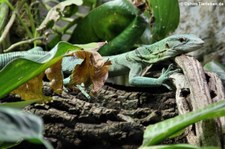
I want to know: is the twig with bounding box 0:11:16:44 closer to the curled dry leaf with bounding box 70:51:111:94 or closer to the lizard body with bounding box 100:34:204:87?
the lizard body with bounding box 100:34:204:87

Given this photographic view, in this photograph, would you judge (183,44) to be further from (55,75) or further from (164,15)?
(55,75)

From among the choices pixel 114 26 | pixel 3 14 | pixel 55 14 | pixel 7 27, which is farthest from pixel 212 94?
pixel 3 14

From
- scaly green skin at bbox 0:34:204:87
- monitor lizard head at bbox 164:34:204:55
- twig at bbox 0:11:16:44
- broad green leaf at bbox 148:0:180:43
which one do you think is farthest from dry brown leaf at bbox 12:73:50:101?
twig at bbox 0:11:16:44

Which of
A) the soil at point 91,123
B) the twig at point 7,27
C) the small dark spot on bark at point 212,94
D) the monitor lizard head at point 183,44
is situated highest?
the monitor lizard head at point 183,44

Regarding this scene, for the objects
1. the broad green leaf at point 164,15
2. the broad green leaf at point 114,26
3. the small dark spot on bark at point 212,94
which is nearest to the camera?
the small dark spot on bark at point 212,94

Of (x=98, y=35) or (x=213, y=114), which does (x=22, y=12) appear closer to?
(x=98, y=35)

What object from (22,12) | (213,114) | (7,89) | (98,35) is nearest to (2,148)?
(7,89)

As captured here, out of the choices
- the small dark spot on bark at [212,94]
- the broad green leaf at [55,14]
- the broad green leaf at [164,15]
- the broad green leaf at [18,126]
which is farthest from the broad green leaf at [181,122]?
the broad green leaf at [55,14]

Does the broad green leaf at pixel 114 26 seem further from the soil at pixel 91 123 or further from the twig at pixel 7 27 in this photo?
the soil at pixel 91 123
